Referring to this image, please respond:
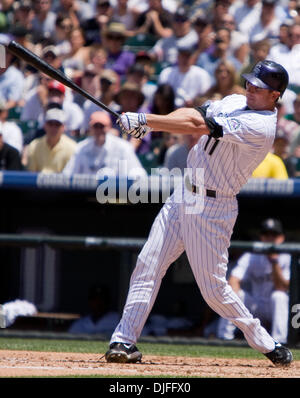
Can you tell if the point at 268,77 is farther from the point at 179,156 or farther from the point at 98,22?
the point at 98,22

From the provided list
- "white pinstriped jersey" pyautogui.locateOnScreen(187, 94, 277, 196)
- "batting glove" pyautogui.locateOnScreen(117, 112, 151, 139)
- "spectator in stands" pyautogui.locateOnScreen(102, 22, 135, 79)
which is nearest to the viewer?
"batting glove" pyautogui.locateOnScreen(117, 112, 151, 139)

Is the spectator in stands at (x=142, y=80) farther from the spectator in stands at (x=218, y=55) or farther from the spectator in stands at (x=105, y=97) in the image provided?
the spectator in stands at (x=218, y=55)

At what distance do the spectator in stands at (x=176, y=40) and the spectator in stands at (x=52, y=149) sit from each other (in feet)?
7.83

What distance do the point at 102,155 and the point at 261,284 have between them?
6.03 ft

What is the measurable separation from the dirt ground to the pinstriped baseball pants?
222mm

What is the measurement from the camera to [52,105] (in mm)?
8625

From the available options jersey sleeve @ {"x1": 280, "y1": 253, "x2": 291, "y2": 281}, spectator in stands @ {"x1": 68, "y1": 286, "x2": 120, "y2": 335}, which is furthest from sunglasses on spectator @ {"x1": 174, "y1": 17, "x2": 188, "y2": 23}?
jersey sleeve @ {"x1": 280, "y1": 253, "x2": 291, "y2": 281}

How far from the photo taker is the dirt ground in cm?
483

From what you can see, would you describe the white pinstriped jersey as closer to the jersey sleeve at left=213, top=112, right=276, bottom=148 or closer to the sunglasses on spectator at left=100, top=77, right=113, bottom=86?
the jersey sleeve at left=213, top=112, right=276, bottom=148

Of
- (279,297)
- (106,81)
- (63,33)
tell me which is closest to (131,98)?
(106,81)

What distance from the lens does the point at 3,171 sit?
7734mm

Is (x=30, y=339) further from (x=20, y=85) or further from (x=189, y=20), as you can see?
(x=189, y=20)
